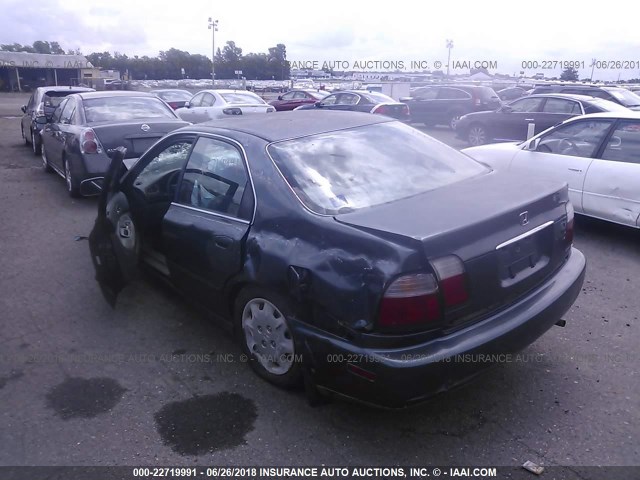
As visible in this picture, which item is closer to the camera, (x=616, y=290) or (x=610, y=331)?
(x=610, y=331)

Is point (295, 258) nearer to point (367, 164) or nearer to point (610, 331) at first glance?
point (367, 164)

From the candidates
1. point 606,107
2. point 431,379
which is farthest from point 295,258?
point 606,107

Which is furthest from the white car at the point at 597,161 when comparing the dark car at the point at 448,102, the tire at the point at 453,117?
the tire at the point at 453,117

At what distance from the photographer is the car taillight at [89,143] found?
A: 24.8 feet

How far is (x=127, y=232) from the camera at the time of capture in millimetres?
4543

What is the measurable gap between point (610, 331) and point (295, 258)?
8.41 feet

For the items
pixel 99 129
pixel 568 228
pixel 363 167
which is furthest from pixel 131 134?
pixel 568 228

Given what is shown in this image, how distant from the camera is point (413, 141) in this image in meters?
4.00

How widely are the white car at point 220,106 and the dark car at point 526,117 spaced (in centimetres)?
554

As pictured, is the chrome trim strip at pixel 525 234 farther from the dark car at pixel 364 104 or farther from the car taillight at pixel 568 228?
the dark car at pixel 364 104

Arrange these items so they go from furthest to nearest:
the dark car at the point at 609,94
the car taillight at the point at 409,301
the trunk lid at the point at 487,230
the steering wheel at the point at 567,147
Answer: the dark car at the point at 609,94 < the steering wheel at the point at 567,147 < the trunk lid at the point at 487,230 < the car taillight at the point at 409,301

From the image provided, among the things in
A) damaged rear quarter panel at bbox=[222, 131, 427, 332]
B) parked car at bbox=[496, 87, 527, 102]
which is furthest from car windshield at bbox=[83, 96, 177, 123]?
parked car at bbox=[496, 87, 527, 102]

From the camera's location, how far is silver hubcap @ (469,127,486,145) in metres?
14.7

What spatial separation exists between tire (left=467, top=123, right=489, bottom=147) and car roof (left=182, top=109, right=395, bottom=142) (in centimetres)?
1119
